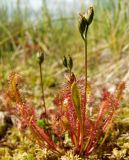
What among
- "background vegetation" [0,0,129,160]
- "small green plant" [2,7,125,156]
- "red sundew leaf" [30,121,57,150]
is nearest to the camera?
"small green plant" [2,7,125,156]

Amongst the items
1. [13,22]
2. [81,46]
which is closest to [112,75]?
[81,46]

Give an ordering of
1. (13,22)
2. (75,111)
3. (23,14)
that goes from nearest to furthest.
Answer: (75,111) < (23,14) < (13,22)

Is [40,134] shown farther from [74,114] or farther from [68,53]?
[68,53]

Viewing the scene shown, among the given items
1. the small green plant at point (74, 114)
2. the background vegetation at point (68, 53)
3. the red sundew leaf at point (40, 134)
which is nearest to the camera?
the small green plant at point (74, 114)

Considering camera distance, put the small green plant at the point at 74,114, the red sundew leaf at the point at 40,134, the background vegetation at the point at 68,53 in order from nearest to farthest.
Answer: the small green plant at the point at 74,114 < the red sundew leaf at the point at 40,134 < the background vegetation at the point at 68,53

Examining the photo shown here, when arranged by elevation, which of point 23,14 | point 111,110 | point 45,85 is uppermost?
point 23,14

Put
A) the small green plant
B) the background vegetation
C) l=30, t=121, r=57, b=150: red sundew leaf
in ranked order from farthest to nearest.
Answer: the background vegetation
l=30, t=121, r=57, b=150: red sundew leaf
the small green plant

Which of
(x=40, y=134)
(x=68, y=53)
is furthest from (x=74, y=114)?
(x=68, y=53)

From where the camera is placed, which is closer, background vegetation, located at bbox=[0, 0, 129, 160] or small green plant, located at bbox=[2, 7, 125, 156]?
small green plant, located at bbox=[2, 7, 125, 156]

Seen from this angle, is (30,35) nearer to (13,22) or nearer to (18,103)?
(13,22)

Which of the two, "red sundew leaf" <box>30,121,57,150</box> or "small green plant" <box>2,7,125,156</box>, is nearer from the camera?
"small green plant" <box>2,7,125,156</box>

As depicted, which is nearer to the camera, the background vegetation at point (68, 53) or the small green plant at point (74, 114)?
the small green plant at point (74, 114)
